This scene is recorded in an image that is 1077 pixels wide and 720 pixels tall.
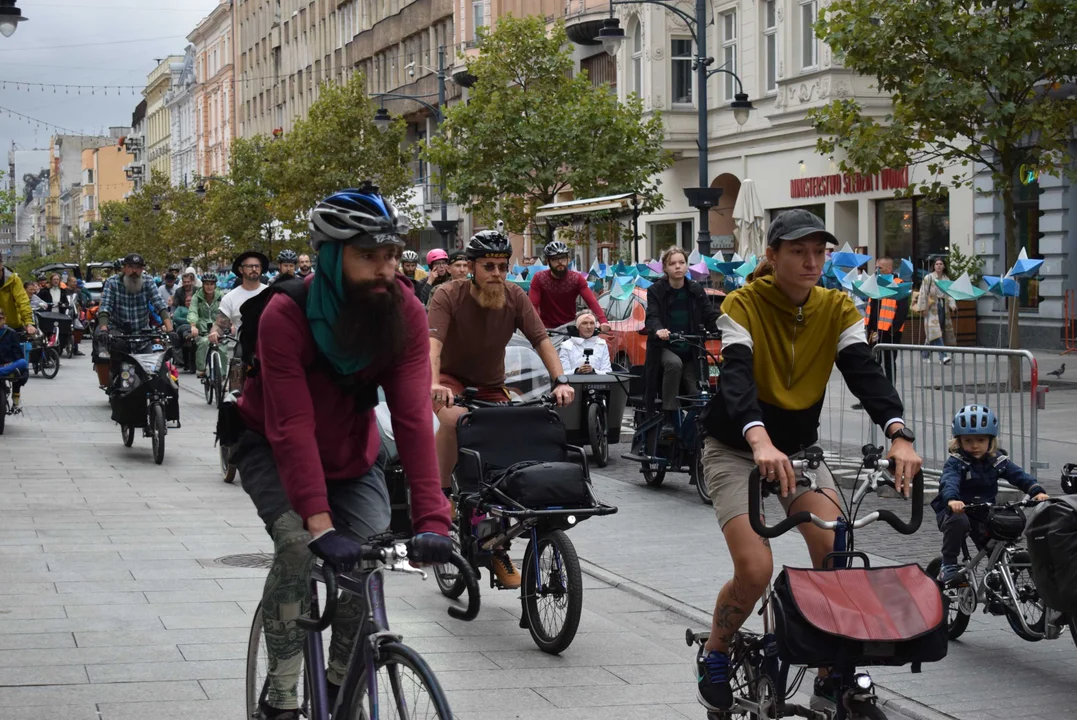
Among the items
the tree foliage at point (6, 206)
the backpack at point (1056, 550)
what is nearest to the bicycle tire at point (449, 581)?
the backpack at point (1056, 550)

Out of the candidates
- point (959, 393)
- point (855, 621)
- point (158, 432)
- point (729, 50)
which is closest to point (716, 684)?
point (855, 621)

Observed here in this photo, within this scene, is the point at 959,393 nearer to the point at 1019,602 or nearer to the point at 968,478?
the point at 968,478

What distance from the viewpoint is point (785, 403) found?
16.5 ft

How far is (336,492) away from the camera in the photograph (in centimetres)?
449

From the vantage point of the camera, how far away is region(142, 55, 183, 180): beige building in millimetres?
138000

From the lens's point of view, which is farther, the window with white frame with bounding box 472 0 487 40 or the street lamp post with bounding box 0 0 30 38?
the window with white frame with bounding box 472 0 487 40

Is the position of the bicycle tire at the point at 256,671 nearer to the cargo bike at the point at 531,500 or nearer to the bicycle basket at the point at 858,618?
the bicycle basket at the point at 858,618

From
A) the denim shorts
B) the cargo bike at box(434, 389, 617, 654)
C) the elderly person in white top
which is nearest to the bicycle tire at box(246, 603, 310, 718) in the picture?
the denim shorts

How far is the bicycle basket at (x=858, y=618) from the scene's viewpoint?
412 centimetres

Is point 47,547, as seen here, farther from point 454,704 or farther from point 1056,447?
point 1056,447

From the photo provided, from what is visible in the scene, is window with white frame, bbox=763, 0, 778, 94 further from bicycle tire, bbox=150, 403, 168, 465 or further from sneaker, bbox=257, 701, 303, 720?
sneaker, bbox=257, 701, 303, 720

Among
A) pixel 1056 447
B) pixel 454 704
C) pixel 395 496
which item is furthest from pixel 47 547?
pixel 1056 447

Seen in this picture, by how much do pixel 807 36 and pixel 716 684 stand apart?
100 feet

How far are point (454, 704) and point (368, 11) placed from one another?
7225 cm
